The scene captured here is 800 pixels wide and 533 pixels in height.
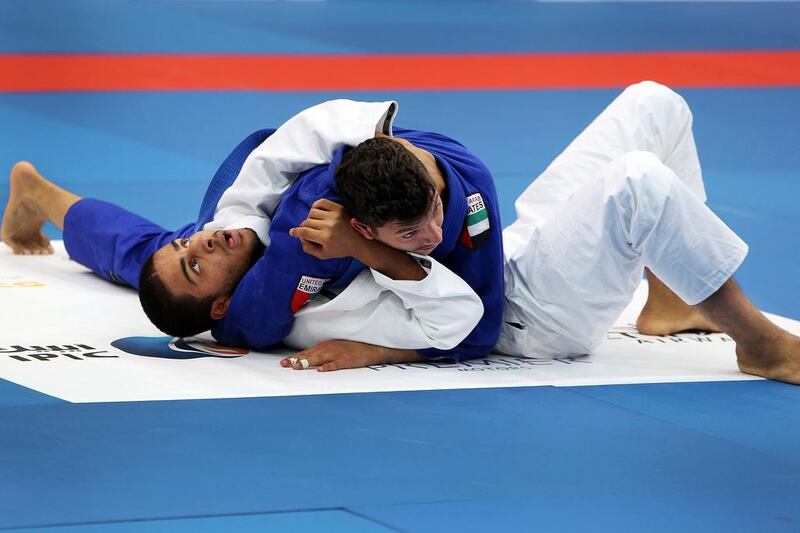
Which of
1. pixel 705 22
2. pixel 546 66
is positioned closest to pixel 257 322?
pixel 546 66

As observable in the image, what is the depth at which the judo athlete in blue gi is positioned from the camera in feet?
11.7

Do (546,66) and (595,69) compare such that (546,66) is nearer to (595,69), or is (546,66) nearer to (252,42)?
(595,69)

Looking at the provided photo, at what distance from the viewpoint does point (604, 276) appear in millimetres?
3820

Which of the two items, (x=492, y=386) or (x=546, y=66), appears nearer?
(x=492, y=386)

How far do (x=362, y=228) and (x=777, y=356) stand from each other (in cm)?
127

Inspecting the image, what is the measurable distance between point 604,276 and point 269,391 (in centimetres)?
101

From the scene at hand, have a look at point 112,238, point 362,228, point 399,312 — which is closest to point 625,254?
point 399,312

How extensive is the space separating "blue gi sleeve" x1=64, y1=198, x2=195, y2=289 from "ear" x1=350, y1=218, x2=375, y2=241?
1.16 meters

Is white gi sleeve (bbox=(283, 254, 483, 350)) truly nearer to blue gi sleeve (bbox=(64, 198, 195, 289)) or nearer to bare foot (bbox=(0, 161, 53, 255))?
blue gi sleeve (bbox=(64, 198, 195, 289))

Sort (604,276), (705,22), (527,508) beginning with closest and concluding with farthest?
(527,508) < (604,276) < (705,22)

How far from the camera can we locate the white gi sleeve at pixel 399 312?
3.65m

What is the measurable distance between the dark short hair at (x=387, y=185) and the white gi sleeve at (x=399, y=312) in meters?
0.28

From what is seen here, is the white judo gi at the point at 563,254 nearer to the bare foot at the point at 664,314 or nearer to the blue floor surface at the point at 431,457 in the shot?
the blue floor surface at the point at 431,457

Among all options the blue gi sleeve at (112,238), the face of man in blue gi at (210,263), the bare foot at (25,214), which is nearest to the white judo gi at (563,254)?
the face of man in blue gi at (210,263)
